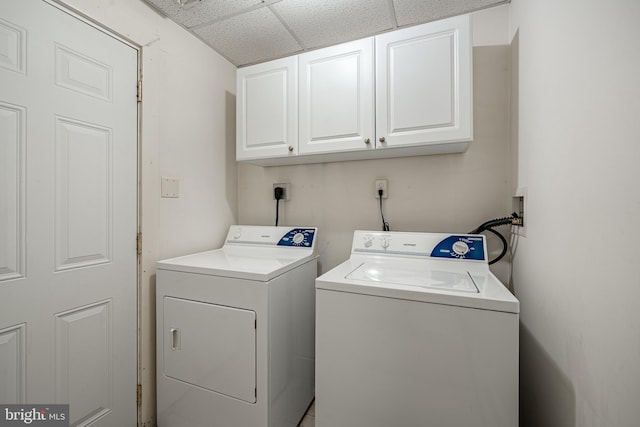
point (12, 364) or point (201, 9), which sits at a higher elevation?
point (201, 9)

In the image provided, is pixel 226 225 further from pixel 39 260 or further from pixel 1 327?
pixel 1 327

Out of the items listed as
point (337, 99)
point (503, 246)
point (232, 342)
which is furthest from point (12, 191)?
point (503, 246)

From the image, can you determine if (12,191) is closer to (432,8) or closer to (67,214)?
(67,214)

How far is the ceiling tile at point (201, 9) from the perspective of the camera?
1.48 meters

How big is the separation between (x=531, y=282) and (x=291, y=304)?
1.13 m

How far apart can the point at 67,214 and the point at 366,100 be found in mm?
1535

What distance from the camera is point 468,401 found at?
0.92 meters

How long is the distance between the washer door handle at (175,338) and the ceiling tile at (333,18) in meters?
1.87

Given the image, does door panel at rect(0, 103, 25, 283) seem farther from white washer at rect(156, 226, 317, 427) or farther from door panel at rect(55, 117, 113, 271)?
white washer at rect(156, 226, 317, 427)

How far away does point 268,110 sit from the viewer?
5.64 ft

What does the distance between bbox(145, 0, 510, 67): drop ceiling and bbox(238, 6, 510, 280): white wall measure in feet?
1.23

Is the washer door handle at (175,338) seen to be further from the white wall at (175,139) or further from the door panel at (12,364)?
the door panel at (12,364)

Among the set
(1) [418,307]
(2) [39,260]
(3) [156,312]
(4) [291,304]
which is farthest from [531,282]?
(2) [39,260]

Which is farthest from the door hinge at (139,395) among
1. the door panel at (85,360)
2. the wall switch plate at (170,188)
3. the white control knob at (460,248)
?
the white control knob at (460,248)
